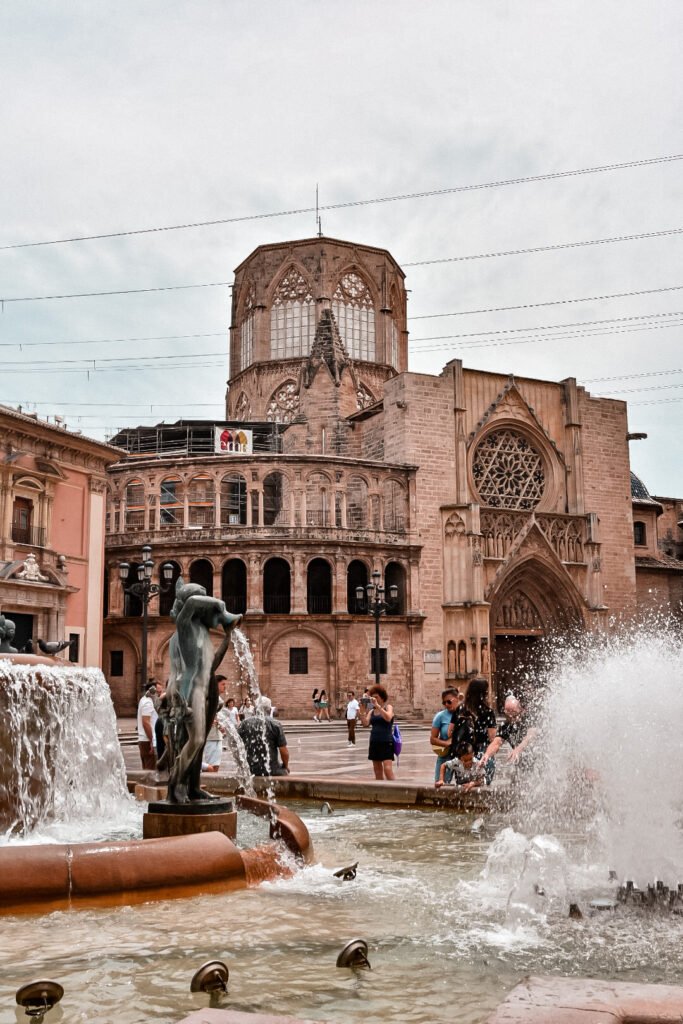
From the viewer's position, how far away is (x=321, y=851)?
8328 mm

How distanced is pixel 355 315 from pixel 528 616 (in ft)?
57.7

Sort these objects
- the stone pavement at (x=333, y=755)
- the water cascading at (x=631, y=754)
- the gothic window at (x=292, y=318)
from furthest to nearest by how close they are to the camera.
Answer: the gothic window at (x=292, y=318) < the stone pavement at (x=333, y=755) < the water cascading at (x=631, y=754)

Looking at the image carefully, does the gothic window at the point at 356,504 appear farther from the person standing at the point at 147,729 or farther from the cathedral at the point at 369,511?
the person standing at the point at 147,729

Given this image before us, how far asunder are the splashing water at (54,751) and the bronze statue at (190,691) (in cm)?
120

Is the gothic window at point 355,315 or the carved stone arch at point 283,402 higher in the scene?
the gothic window at point 355,315

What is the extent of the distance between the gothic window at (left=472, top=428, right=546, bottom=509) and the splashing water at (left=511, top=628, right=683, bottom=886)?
111 feet

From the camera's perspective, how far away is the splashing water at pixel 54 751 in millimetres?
7727

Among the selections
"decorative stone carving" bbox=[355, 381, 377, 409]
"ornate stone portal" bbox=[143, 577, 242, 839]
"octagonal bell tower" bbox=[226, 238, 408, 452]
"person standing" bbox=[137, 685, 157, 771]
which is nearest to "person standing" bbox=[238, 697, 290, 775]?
"person standing" bbox=[137, 685, 157, 771]

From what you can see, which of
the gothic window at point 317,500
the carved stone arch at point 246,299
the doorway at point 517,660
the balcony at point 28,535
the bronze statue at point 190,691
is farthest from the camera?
the carved stone arch at point 246,299

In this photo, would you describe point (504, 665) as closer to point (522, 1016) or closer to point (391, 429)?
point (391, 429)

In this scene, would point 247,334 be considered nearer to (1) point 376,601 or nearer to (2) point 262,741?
(1) point 376,601

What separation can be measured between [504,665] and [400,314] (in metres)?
20.7

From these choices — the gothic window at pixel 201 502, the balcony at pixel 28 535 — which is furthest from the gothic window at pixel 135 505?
the balcony at pixel 28 535

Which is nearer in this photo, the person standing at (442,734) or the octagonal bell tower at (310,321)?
the person standing at (442,734)
